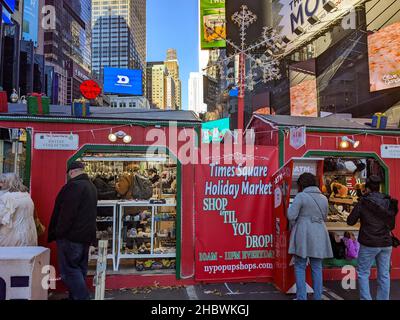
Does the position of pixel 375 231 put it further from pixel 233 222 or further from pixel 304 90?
pixel 304 90

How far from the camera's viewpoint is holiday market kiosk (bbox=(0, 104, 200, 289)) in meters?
6.21

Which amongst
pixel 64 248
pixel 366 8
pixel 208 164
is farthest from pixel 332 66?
pixel 64 248

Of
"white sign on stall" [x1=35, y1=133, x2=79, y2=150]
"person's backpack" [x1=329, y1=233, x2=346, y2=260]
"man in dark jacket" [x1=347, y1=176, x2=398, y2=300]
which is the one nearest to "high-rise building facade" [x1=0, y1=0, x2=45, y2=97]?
"white sign on stall" [x1=35, y1=133, x2=79, y2=150]

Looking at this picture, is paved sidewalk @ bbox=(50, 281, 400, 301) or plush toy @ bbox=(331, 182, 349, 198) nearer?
paved sidewalk @ bbox=(50, 281, 400, 301)

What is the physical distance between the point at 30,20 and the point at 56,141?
125 feet

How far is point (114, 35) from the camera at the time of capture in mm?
152250

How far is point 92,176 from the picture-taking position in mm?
7750

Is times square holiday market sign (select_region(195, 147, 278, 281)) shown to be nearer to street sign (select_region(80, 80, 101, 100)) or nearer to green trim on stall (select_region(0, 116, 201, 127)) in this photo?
green trim on stall (select_region(0, 116, 201, 127))

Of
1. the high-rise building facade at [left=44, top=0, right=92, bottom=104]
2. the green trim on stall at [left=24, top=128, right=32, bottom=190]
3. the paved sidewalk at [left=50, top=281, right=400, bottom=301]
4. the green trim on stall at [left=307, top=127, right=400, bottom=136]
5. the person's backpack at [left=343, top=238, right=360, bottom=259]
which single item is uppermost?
the high-rise building facade at [left=44, top=0, right=92, bottom=104]

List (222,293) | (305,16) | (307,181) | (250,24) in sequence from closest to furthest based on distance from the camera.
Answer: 1. (307,181)
2. (222,293)
3. (250,24)
4. (305,16)

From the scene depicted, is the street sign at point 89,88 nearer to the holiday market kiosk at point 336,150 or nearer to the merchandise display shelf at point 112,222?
the merchandise display shelf at point 112,222

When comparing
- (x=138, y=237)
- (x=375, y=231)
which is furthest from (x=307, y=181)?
(x=138, y=237)

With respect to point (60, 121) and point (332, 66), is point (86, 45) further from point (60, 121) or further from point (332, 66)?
point (60, 121)

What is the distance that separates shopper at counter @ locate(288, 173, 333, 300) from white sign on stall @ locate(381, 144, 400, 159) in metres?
3.14
